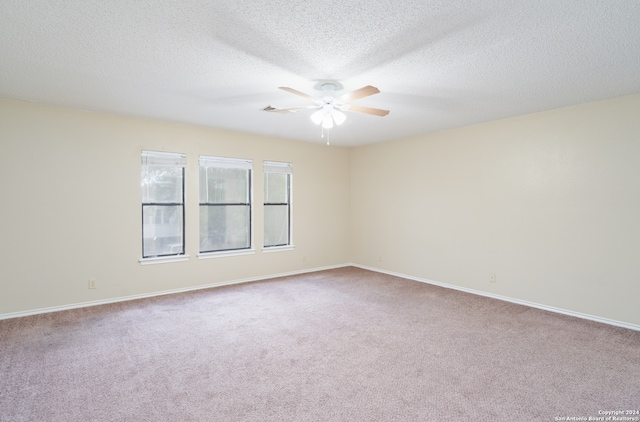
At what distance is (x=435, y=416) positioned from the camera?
2.03 m

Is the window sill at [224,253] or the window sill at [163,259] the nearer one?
the window sill at [163,259]

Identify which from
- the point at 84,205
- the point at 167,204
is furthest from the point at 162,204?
the point at 84,205

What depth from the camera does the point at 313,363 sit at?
2.68 m

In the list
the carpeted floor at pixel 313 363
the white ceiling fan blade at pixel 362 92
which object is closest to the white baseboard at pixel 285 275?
the carpeted floor at pixel 313 363

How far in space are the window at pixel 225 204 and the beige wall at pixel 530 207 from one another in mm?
2468

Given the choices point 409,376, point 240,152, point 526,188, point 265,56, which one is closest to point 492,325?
point 409,376

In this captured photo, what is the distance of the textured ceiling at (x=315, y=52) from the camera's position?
77.1 inches

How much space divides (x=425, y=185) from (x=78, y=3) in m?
4.68

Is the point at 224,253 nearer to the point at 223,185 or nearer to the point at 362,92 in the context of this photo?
the point at 223,185

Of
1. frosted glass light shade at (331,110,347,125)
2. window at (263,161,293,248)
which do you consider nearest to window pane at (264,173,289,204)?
window at (263,161,293,248)

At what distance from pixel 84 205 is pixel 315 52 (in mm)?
3465

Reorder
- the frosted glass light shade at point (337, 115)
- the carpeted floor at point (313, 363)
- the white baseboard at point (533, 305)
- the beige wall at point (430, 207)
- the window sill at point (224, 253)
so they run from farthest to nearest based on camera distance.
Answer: the window sill at point (224, 253), the beige wall at point (430, 207), the white baseboard at point (533, 305), the frosted glass light shade at point (337, 115), the carpeted floor at point (313, 363)

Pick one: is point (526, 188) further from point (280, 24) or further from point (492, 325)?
point (280, 24)

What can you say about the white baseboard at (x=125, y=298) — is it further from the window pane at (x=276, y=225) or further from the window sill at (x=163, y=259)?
the window pane at (x=276, y=225)
